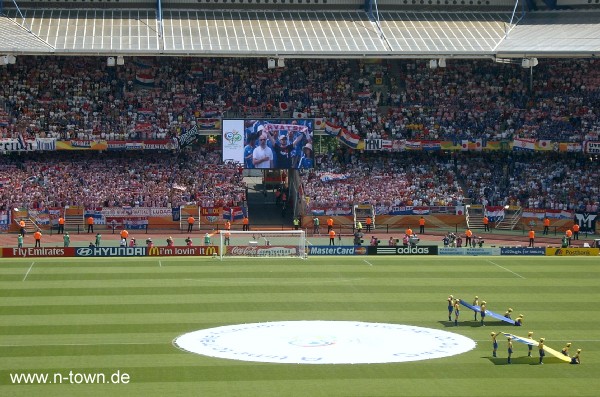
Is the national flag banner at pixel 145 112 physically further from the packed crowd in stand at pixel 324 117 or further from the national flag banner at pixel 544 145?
the national flag banner at pixel 544 145

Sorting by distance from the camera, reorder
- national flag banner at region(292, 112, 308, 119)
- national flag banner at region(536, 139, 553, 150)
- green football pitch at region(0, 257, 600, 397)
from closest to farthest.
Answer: green football pitch at region(0, 257, 600, 397), national flag banner at region(536, 139, 553, 150), national flag banner at region(292, 112, 308, 119)

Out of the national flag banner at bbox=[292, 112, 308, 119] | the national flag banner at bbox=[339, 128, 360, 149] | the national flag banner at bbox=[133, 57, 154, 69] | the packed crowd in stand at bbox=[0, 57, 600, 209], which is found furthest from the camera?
the national flag banner at bbox=[133, 57, 154, 69]

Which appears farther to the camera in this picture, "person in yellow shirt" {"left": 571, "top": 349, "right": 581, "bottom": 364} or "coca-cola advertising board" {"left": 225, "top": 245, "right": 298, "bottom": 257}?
"coca-cola advertising board" {"left": 225, "top": 245, "right": 298, "bottom": 257}

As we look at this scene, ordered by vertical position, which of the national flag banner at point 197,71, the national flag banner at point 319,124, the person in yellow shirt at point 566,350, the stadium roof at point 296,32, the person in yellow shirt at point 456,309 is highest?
the stadium roof at point 296,32

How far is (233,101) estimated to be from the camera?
3302 inches

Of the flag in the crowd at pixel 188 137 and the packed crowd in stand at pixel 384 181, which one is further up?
the flag in the crowd at pixel 188 137

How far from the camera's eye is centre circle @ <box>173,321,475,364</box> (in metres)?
44.1

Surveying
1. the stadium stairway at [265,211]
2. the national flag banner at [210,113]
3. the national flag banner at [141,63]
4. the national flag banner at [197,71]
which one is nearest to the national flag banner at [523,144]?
the stadium stairway at [265,211]

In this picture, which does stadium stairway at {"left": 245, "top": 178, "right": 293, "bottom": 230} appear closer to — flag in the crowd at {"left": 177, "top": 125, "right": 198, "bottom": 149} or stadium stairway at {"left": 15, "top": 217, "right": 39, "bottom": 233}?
flag in the crowd at {"left": 177, "top": 125, "right": 198, "bottom": 149}

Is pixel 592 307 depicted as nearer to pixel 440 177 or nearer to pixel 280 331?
pixel 280 331

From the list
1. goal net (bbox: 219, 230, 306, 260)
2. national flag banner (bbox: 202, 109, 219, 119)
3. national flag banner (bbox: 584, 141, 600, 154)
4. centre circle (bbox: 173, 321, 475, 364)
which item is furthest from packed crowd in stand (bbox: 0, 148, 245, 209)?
centre circle (bbox: 173, 321, 475, 364)

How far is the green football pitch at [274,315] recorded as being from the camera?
40.1m

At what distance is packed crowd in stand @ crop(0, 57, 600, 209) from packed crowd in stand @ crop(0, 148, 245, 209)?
0.10 metres

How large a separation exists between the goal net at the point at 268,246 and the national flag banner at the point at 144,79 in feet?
62.2
